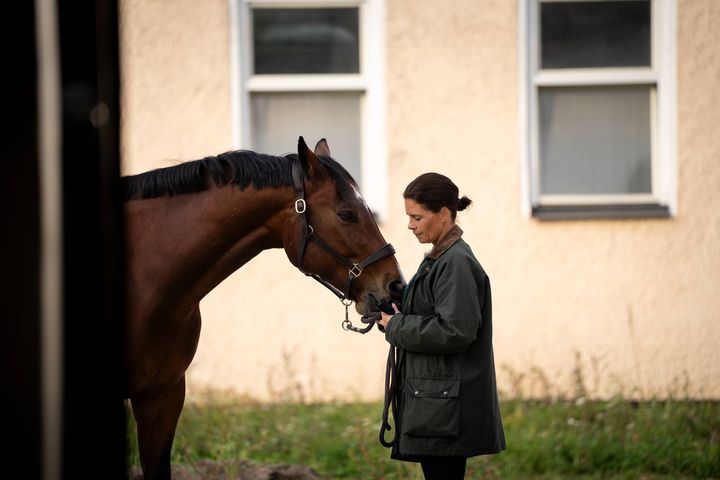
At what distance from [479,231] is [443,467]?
3562mm

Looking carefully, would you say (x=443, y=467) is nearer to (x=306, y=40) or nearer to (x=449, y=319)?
(x=449, y=319)

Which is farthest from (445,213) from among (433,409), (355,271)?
(433,409)

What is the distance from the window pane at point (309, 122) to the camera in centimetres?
634

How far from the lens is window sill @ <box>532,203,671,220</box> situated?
6.12 metres

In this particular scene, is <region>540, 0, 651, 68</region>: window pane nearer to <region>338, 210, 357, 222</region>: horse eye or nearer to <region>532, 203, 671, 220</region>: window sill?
<region>532, 203, 671, 220</region>: window sill

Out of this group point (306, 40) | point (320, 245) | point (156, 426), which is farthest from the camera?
point (306, 40)

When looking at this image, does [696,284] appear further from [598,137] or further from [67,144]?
[67,144]

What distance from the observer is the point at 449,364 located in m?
2.73

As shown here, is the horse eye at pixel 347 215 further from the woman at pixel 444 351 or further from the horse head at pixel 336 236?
the woman at pixel 444 351

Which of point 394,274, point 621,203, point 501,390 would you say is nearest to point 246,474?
point 394,274

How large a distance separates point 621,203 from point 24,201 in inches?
227

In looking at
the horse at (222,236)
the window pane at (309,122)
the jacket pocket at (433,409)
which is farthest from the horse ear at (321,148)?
the window pane at (309,122)

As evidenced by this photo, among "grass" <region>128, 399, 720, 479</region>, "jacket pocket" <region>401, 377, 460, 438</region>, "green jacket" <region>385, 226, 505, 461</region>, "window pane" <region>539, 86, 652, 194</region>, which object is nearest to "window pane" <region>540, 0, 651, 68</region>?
"window pane" <region>539, 86, 652, 194</region>

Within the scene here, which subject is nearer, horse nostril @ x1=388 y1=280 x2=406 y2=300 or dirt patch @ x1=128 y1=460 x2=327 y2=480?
horse nostril @ x1=388 y1=280 x2=406 y2=300
